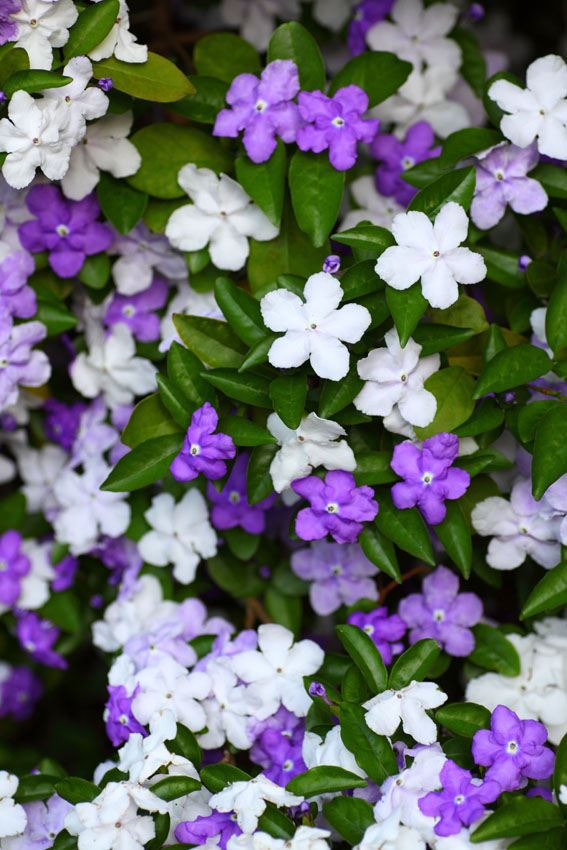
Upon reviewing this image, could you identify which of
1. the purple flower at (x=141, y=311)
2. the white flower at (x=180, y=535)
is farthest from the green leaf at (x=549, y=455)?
the purple flower at (x=141, y=311)

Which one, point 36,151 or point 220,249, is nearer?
point 36,151

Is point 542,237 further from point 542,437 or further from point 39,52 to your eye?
point 39,52

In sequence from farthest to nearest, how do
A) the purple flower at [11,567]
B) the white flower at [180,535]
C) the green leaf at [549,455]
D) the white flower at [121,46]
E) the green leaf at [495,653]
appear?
the purple flower at [11,567] < the white flower at [180,535] < the green leaf at [495,653] < the white flower at [121,46] < the green leaf at [549,455]

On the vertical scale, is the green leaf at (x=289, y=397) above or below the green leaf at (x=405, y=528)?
above

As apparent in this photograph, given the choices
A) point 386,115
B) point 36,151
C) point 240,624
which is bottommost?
point 240,624

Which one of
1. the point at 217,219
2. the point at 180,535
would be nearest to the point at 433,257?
the point at 217,219

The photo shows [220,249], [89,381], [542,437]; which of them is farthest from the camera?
[89,381]

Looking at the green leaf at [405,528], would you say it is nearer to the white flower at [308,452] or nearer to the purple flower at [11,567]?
the white flower at [308,452]

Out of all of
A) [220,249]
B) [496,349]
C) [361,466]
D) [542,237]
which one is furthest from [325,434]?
[542,237]
